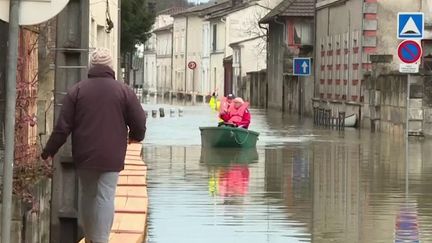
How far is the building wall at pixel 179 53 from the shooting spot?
107 meters

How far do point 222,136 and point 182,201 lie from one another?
35.4 ft

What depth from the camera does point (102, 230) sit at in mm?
8289

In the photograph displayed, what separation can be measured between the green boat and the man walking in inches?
655

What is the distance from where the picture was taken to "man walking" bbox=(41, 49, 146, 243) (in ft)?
26.3

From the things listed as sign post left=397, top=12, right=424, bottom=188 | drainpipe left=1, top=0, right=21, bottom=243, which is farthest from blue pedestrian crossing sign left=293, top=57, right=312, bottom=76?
drainpipe left=1, top=0, right=21, bottom=243

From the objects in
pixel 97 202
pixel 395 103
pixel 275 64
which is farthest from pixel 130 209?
pixel 275 64

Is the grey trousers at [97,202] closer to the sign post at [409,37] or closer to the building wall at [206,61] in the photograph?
the sign post at [409,37]

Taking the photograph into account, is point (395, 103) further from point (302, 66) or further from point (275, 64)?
point (275, 64)

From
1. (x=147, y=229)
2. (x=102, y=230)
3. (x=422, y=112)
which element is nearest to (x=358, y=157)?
(x=422, y=112)

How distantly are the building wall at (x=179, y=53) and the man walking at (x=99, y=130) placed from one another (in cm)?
9702

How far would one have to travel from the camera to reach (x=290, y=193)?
15734 mm

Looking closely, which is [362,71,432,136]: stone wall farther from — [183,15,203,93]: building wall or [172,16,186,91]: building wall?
[172,16,186,91]: building wall

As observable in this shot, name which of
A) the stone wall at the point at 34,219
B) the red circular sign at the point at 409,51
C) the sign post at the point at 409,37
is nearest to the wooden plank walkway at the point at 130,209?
the stone wall at the point at 34,219

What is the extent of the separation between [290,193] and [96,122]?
8.05 meters
